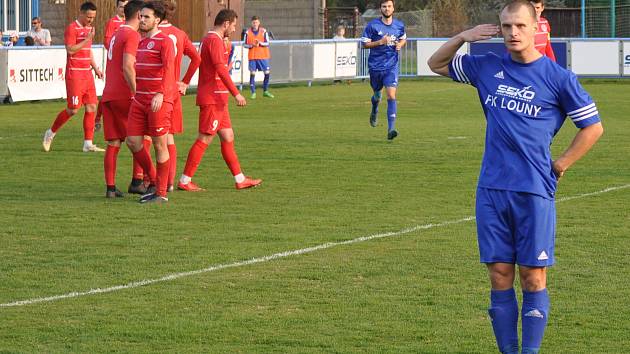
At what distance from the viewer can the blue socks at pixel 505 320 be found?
6375mm

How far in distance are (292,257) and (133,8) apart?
4.28m

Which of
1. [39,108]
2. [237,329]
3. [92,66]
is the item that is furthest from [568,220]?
[39,108]

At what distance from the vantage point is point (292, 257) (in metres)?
9.69

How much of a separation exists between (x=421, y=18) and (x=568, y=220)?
46049mm

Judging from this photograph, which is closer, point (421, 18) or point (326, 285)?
point (326, 285)

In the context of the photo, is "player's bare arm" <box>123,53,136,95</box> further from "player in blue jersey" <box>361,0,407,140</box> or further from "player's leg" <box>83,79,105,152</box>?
"player in blue jersey" <box>361,0,407,140</box>

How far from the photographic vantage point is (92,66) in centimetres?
1753

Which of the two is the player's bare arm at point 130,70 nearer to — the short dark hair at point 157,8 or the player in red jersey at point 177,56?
the player in red jersey at point 177,56

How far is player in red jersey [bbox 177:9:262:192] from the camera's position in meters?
13.3

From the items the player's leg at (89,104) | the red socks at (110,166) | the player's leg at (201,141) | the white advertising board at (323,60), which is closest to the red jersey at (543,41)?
the player's leg at (201,141)

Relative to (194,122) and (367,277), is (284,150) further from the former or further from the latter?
(367,277)

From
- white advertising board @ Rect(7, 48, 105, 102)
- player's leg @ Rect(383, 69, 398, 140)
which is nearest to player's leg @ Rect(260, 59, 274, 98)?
white advertising board @ Rect(7, 48, 105, 102)

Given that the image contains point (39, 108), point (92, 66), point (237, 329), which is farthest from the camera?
point (39, 108)

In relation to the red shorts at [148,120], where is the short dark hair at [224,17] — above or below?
above
